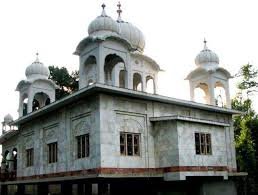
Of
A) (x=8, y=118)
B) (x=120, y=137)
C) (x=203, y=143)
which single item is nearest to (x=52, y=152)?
(x=120, y=137)

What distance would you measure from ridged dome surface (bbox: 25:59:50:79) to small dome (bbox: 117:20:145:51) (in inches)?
244

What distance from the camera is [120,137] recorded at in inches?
715

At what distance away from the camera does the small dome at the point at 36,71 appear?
85.5 feet

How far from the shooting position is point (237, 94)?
132ft

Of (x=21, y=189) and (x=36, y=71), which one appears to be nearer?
(x=36, y=71)

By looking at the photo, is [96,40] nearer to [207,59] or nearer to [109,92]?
[109,92]

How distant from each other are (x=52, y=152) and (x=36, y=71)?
7.16 metres

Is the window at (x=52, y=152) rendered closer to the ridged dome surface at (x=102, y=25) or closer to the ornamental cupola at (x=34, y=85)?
the ornamental cupola at (x=34, y=85)

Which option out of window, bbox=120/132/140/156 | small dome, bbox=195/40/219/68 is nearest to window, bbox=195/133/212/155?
window, bbox=120/132/140/156

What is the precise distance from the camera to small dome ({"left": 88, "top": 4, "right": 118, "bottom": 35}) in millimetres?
20188

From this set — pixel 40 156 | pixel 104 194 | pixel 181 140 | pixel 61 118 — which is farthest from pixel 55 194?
pixel 181 140

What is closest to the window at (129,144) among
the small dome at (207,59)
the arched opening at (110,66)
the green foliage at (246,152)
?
the arched opening at (110,66)

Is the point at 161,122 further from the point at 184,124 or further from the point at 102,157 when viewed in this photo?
the point at 102,157

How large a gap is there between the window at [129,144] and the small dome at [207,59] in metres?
9.26
